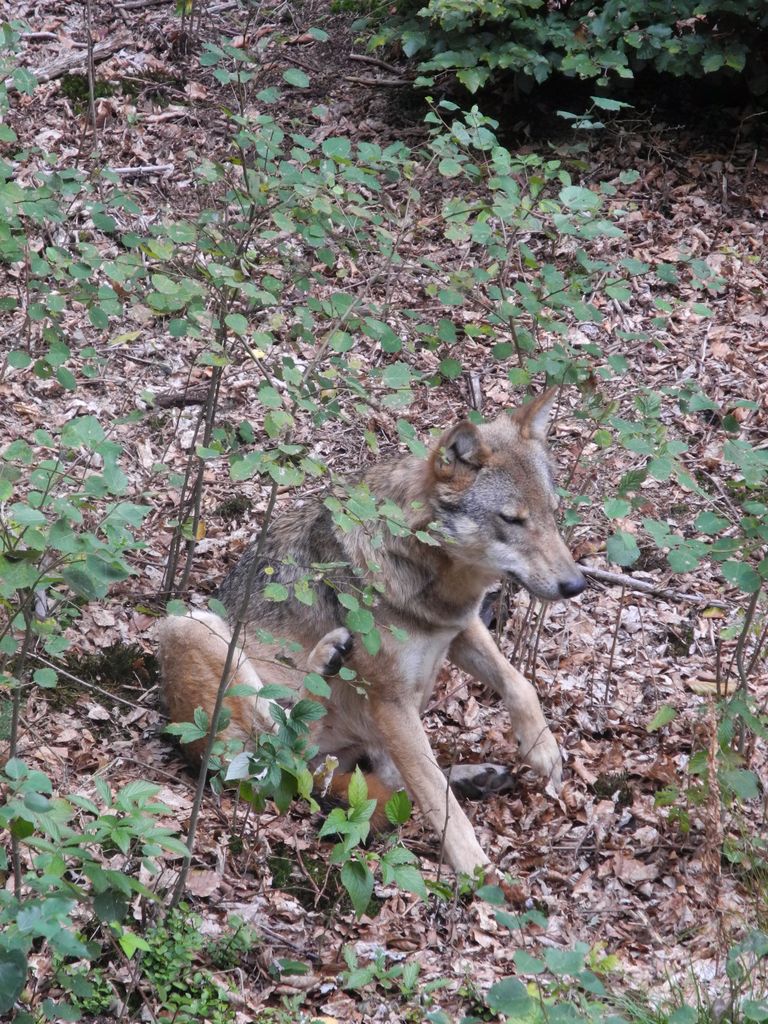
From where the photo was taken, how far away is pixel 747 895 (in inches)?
187

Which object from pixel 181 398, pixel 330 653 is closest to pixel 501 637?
pixel 330 653

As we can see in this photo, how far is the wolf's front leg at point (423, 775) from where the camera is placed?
5.48 metres

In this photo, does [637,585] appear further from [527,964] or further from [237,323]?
[527,964]

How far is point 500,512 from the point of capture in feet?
18.8

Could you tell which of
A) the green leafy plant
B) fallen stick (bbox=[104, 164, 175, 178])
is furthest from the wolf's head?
fallen stick (bbox=[104, 164, 175, 178])

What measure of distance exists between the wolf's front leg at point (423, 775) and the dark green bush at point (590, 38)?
19.7 feet

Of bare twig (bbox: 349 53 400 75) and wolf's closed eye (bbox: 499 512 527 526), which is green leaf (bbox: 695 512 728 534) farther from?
bare twig (bbox: 349 53 400 75)

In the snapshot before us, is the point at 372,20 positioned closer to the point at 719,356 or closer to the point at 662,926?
the point at 719,356

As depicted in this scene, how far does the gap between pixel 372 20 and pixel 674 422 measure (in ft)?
18.0

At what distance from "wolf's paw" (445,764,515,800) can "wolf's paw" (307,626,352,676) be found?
92 cm

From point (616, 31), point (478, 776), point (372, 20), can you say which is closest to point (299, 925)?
point (478, 776)

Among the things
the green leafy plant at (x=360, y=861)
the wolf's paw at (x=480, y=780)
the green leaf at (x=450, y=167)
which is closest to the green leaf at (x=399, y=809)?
the green leafy plant at (x=360, y=861)

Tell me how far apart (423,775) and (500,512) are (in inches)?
59.2

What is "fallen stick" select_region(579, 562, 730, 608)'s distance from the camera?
24.1 feet
